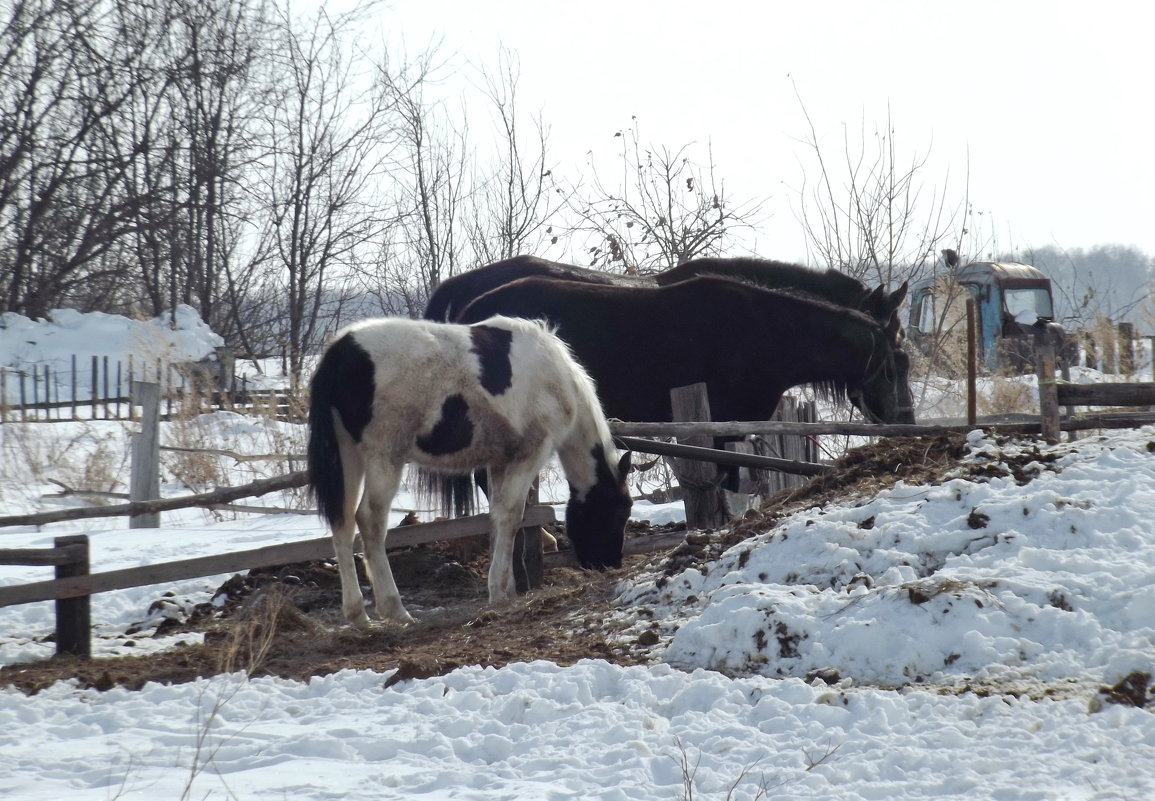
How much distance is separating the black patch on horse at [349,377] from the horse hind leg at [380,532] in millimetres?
400

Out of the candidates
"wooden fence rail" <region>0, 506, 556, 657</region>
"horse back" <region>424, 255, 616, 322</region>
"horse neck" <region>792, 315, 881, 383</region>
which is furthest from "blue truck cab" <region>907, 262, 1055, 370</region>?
"wooden fence rail" <region>0, 506, 556, 657</region>

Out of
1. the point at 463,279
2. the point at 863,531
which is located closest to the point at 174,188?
the point at 463,279

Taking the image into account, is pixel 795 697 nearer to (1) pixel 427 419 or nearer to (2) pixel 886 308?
(1) pixel 427 419

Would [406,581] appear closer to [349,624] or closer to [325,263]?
[349,624]

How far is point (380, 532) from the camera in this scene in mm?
6281

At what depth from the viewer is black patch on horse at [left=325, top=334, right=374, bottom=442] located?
5.99 meters

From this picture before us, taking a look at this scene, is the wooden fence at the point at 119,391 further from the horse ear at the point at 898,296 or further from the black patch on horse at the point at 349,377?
the horse ear at the point at 898,296

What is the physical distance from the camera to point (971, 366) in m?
7.41

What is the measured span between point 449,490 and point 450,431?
4.81ft

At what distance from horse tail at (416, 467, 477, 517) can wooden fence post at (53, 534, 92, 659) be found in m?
2.48

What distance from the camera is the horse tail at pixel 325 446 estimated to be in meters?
6.02

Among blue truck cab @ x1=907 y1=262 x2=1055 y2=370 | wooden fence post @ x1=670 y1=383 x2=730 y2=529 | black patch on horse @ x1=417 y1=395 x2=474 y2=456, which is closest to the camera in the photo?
black patch on horse @ x1=417 y1=395 x2=474 y2=456

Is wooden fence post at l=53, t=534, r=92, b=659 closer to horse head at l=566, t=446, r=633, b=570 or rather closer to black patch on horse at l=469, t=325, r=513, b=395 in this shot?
black patch on horse at l=469, t=325, r=513, b=395

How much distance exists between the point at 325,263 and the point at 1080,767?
19578 millimetres
